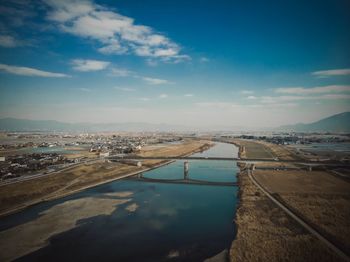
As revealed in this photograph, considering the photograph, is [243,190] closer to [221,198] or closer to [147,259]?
[221,198]

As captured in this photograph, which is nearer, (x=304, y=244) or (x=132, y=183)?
(x=304, y=244)

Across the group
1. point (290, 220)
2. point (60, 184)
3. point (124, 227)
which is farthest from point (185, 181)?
point (290, 220)

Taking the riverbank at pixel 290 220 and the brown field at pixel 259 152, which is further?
the brown field at pixel 259 152

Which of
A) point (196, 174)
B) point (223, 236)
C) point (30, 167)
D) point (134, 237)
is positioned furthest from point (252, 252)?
point (30, 167)

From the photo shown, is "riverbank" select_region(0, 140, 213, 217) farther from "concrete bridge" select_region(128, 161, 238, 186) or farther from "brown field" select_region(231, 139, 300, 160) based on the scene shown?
"brown field" select_region(231, 139, 300, 160)

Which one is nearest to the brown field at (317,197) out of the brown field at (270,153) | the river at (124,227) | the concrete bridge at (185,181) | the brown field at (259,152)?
the concrete bridge at (185,181)

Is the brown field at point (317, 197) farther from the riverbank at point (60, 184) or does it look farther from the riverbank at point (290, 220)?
the riverbank at point (60, 184)

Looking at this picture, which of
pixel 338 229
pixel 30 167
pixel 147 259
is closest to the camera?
pixel 147 259
